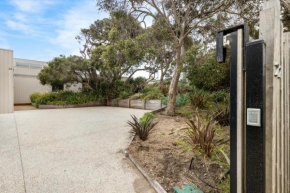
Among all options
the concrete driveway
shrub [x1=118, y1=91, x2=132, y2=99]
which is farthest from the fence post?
shrub [x1=118, y1=91, x2=132, y2=99]

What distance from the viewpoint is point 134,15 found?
5832mm

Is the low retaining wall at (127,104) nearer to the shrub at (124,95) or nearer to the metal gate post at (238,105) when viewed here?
the shrub at (124,95)

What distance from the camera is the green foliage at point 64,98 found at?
931 cm

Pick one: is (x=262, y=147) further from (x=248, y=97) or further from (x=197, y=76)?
(x=197, y=76)

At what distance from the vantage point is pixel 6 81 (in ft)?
23.7

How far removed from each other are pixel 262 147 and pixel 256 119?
0.57 feet

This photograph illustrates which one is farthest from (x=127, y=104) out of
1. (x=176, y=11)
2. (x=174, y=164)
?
(x=174, y=164)

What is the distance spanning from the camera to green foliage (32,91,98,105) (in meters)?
9.31

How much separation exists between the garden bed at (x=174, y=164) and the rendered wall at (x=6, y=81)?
7773 millimetres

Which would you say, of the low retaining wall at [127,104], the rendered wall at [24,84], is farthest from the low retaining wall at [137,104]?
the rendered wall at [24,84]

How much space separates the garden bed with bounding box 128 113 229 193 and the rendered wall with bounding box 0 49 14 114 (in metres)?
7.77

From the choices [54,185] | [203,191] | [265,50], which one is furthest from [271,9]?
[54,185]

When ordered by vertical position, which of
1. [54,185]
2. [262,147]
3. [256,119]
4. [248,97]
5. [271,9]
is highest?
[271,9]

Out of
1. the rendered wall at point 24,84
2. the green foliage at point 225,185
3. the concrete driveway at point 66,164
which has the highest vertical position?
the rendered wall at point 24,84
